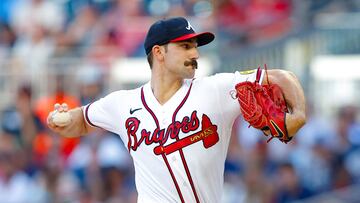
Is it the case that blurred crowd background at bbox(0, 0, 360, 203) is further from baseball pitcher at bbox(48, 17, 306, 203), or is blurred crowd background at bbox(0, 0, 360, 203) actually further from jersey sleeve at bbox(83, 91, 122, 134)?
baseball pitcher at bbox(48, 17, 306, 203)

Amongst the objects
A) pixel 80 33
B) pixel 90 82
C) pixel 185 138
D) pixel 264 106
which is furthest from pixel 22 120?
pixel 264 106

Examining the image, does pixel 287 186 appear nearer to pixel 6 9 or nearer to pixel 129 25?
pixel 129 25

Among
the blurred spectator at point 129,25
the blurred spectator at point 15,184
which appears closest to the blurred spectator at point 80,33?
the blurred spectator at point 129,25

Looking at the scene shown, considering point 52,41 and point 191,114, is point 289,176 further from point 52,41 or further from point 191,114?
point 191,114

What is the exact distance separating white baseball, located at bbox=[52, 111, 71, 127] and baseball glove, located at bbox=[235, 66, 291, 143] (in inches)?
45.7

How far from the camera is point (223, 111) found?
5.64m

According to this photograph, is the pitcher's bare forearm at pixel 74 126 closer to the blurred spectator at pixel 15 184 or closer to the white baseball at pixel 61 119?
the white baseball at pixel 61 119

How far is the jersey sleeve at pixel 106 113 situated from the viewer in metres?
6.00

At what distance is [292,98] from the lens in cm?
534

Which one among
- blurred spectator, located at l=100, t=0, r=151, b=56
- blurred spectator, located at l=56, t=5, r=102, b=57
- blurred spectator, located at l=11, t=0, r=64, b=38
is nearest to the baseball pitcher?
blurred spectator, located at l=100, t=0, r=151, b=56

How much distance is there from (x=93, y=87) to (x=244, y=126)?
5.91ft

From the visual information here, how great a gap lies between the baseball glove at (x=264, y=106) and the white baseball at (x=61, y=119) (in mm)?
1162

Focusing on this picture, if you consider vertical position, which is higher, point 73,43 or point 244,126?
point 73,43

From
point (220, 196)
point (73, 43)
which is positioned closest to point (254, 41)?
point (73, 43)
